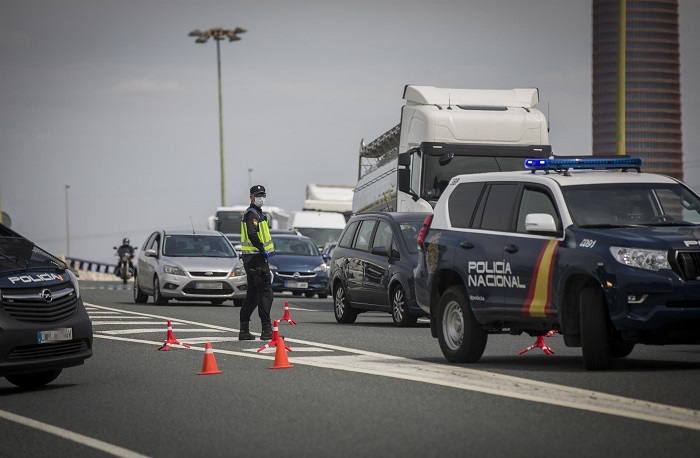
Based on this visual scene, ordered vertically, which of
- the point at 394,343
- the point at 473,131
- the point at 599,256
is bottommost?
the point at 394,343

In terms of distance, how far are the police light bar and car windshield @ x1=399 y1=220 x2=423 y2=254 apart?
7.32m

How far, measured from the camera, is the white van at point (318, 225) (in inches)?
1902

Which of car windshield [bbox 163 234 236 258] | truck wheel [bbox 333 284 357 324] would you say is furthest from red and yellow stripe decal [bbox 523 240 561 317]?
car windshield [bbox 163 234 236 258]

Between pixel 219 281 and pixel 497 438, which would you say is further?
pixel 219 281

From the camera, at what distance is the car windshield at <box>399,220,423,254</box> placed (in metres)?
21.2

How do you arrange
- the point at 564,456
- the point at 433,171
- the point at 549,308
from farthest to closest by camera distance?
the point at 433,171 < the point at 549,308 < the point at 564,456

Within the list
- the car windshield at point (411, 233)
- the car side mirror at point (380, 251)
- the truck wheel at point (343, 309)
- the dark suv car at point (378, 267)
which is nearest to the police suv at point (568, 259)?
the dark suv car at point (378, 267)

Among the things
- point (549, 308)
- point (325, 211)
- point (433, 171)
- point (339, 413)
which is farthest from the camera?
point (325, 211)

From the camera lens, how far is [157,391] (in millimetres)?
11883

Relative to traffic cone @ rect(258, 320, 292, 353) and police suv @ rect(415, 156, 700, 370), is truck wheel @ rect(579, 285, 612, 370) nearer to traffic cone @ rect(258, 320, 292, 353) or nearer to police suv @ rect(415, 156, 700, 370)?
police suv @ rect(415, 156, 700, 370)

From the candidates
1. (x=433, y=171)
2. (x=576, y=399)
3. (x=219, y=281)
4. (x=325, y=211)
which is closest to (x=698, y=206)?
(x=576, y=399)

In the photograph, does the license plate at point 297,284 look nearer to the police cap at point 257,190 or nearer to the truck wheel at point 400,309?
the truck wheel at point 400,309

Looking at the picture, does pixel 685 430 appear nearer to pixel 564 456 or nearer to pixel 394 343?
pixel 564 456

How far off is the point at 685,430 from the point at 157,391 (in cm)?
499
